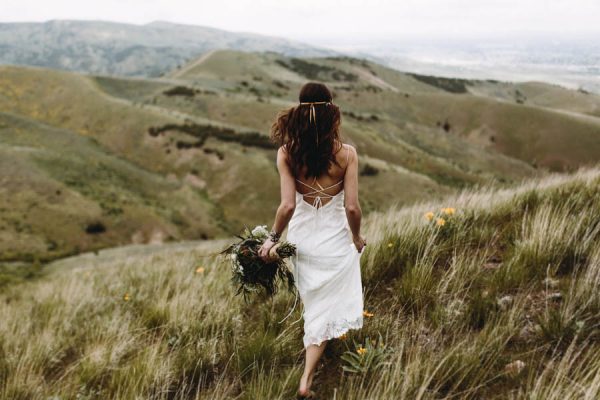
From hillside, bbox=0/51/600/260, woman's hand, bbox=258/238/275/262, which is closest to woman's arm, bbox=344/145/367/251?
woman's hand, bbox=258/238/275/262

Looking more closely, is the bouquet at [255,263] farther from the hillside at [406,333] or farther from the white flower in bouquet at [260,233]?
the hillside at [406,333]

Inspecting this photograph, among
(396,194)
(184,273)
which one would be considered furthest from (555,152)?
(184,273)

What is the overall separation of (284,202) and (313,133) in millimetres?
535

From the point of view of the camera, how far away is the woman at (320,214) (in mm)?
3045

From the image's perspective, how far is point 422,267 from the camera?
3.68 meters

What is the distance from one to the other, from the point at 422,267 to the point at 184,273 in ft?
12.4

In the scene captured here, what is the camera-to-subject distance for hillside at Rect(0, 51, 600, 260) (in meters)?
41.9

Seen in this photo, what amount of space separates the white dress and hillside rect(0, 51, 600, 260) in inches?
655

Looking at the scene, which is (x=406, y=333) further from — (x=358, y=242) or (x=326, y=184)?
(x=326, y=184)

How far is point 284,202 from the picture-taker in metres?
3.00

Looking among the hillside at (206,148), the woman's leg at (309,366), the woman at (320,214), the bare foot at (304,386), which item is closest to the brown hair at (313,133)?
the woman at (320,214)

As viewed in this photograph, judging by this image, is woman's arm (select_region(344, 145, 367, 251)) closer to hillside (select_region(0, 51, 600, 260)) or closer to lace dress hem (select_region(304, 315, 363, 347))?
lace dress hem (select_region(304, 315, 363, 347))

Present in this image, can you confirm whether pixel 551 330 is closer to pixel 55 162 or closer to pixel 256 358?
pixel 256 358

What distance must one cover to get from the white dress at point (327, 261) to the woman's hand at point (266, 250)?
27cm
